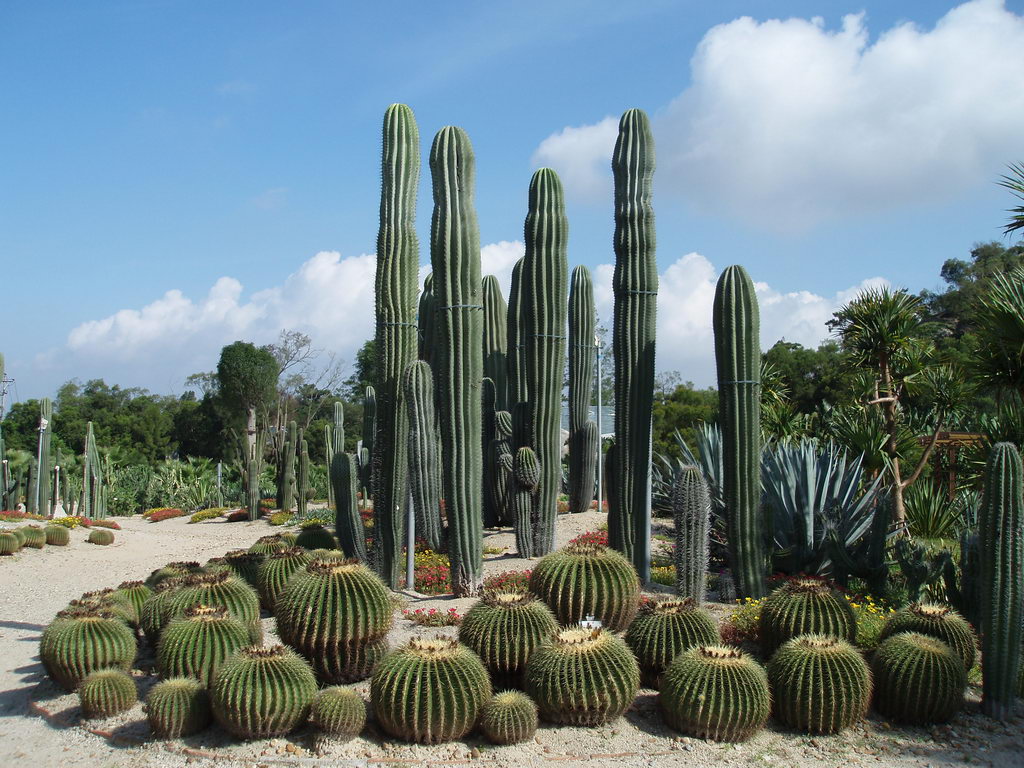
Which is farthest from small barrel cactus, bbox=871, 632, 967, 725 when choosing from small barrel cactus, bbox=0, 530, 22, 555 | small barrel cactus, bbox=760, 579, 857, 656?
small barrel cactus, bbox=0, 530, 22, 555

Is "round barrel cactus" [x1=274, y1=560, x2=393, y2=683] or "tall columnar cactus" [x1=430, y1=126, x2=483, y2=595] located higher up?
"tall columnar cactus" [x1=430, y1=126, x2=483, y2=595]

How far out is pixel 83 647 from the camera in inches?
277

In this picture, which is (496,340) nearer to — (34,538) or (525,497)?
(525,497)

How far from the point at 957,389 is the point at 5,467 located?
956 inches

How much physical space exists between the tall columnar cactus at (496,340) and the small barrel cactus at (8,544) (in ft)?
29.0

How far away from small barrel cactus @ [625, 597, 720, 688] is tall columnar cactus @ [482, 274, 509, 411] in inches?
393

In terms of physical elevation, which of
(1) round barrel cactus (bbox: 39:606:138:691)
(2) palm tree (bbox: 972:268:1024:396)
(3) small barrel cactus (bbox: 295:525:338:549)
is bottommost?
(1) round barrel cactus (bbox: 39:606:138:691)

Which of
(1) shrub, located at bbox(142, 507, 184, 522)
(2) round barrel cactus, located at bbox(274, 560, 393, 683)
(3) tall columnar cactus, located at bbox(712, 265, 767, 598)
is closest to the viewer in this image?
(2) round barrel cactus, located at bbox(274, 560, 393, 683)

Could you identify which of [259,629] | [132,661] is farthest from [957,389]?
[132,661]

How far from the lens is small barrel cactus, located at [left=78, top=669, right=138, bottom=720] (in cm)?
643

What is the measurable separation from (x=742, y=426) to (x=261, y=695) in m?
5.66

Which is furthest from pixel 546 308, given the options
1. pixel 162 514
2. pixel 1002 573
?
pixel 162 514

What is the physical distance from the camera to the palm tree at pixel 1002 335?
8.46 metres

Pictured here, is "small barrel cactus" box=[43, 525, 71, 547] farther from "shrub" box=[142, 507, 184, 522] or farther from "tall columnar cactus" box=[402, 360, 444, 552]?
"tall columnar cactus" box=[402, 360, 444, 552]
